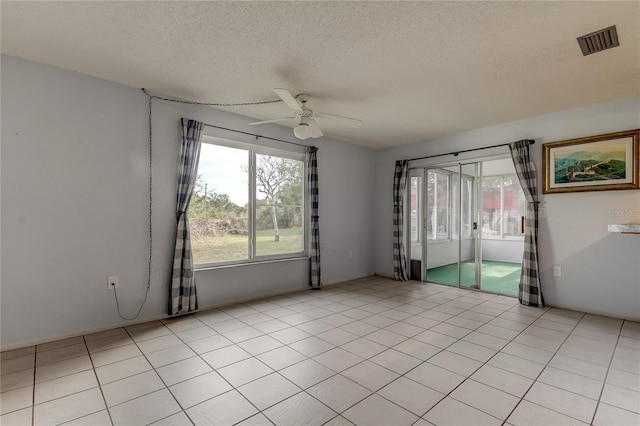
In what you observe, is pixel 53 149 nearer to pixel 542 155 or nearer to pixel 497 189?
pixel 542 155

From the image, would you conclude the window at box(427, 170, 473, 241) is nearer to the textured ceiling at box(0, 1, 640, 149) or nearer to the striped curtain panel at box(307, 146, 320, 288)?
the textured ceiling at box(0, 1, 640, 149)

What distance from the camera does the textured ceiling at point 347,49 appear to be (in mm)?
2021

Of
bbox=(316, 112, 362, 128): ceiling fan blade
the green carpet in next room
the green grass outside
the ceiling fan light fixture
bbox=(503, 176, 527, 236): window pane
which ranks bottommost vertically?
the green carpet in next room

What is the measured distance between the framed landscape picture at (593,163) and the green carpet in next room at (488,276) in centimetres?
179

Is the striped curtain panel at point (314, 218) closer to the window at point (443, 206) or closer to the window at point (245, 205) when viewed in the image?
the window at point (245, 205)

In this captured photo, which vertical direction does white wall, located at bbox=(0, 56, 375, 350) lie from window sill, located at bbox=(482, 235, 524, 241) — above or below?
above

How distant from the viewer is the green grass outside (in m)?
3.82

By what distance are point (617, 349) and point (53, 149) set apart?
5.49 meters

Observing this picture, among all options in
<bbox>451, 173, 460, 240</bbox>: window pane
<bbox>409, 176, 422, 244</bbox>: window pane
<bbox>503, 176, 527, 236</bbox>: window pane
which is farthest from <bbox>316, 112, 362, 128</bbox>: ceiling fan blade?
<bbox>503, 176, 527, 236</bbox>: window pane

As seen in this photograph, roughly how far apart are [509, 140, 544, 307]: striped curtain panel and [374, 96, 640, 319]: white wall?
4.2 inches

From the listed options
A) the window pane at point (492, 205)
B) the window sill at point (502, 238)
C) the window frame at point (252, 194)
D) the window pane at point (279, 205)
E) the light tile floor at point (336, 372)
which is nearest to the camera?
the light tile floor at point (336, 372)

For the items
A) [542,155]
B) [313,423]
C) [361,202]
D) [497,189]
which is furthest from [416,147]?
[313,423]

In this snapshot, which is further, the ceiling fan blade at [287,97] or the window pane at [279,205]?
the window pane at [279,205]

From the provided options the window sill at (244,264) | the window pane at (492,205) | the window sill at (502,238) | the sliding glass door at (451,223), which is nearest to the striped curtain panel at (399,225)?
the sliding glass door at (451,223)
